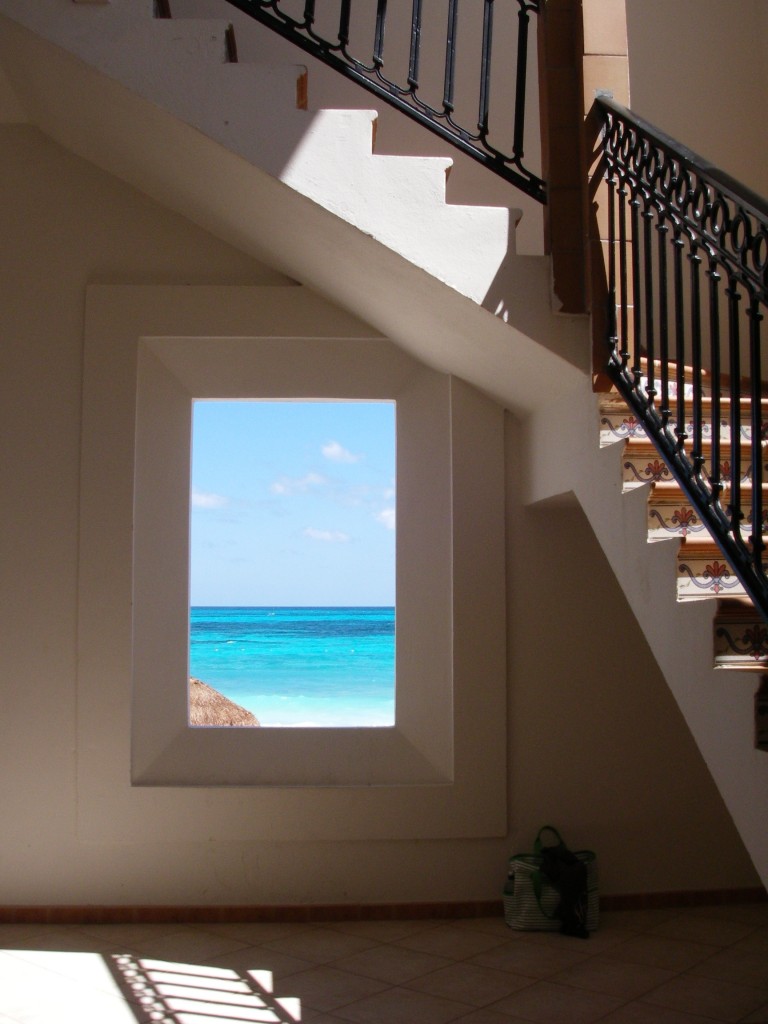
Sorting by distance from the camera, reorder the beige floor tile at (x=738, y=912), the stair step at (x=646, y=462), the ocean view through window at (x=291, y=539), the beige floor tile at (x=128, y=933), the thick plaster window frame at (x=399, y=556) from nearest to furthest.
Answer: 1. the stair step at (x=646, y=462)
2. the beige floor tile at (x=128, y=933)
3. the beige floor tile at (x=738, y=912)
4. the thick plaster window frame at (x=399, y=556)
5. the ocean view through window at (x=291, y=539)

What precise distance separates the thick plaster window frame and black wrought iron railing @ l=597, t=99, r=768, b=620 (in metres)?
1.25

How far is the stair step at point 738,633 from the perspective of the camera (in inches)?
91.5

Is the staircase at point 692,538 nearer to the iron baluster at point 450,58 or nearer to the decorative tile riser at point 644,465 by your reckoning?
the decorative tile riser at point 644,465

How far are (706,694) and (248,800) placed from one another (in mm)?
2416

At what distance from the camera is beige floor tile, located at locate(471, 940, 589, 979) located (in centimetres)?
362

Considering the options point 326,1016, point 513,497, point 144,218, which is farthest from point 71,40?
point 326,1016

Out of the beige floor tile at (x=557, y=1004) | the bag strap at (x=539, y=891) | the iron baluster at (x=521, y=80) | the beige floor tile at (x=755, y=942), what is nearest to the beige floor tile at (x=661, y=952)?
the beige floor tile at (x=755, y=942)

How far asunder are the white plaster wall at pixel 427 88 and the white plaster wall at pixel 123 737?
0.86 meters

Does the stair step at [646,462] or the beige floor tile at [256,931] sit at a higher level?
the stair step at [646,462]

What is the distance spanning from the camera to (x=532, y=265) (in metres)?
3.19

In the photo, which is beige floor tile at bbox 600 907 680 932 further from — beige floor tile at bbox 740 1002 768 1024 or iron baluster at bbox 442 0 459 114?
iron baluster at bbox 442 0 459 114

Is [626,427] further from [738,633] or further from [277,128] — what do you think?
[277,128]

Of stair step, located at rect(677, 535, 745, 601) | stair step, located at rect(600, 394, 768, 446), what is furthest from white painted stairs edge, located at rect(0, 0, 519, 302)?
stair step, located at rect(677, 535, 745, 601)

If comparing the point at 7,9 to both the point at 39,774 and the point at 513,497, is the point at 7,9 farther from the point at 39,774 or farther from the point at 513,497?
the point at 39,774
